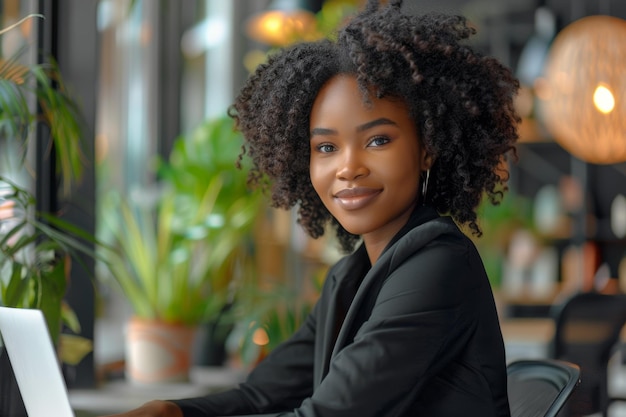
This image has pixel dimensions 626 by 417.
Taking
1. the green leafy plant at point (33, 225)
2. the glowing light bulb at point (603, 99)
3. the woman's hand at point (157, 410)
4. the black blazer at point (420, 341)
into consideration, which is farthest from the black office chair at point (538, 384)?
the glowing light bulb at point (603, 99)

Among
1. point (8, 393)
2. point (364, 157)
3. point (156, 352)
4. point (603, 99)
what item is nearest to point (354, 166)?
point (364, 157)

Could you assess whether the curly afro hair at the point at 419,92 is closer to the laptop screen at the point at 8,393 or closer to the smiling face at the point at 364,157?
the smiling face at the point at 364,157

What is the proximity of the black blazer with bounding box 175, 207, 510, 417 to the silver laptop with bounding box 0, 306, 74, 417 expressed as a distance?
0.30 m

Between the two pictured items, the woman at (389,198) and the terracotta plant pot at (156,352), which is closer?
the woman at (389,198)

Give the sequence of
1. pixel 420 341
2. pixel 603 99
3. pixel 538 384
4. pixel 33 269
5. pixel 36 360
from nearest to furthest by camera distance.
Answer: pixel 36 360, pixel 420 341, pixel 538 384, pixel 33 269, pixel 603 99

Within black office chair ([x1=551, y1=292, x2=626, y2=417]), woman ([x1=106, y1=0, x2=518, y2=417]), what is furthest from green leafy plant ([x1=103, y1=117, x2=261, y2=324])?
woman ([x1=106, y1=0, x2=518, y2=417])

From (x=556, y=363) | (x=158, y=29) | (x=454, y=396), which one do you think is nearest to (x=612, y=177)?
(x=158, y=29)

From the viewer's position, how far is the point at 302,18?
439 cm

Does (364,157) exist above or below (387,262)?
above

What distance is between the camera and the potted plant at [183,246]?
11.4ft

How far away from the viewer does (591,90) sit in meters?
3.94

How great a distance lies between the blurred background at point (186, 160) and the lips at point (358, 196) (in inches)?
43.6

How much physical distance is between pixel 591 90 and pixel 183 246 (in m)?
1.89

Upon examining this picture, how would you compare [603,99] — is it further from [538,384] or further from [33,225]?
[33,225]
